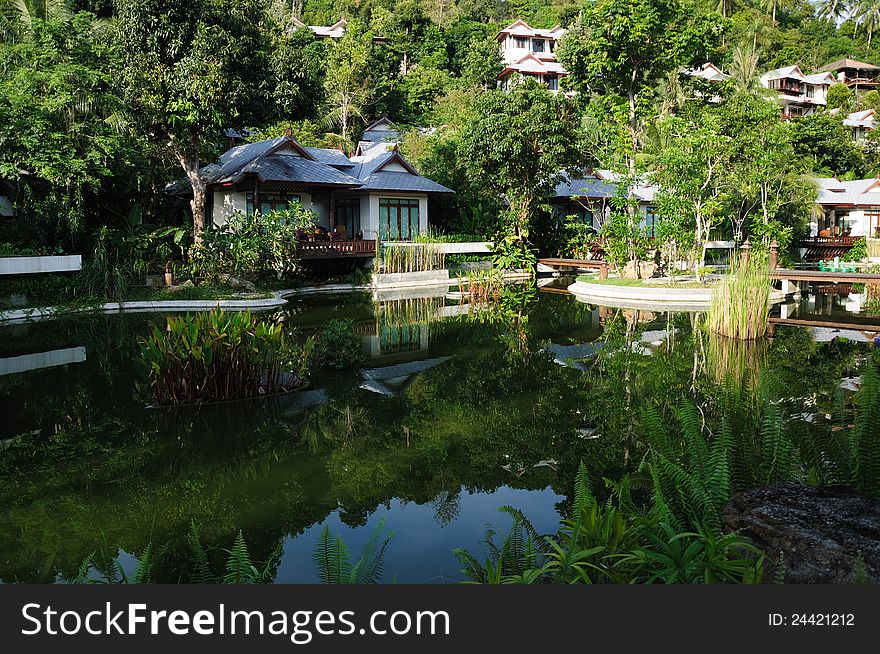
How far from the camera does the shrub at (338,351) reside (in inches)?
418

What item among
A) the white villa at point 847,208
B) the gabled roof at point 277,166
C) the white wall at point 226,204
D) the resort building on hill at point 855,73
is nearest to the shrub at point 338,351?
the gabled roof at point 277,166

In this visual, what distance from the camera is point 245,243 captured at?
20016mm

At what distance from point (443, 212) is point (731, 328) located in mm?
19421

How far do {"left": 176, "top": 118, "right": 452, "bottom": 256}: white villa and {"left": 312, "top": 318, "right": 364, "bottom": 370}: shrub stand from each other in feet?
39.6

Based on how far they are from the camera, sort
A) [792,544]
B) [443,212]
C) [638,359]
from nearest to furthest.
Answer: [792,544] < [638,359] < [443,212]

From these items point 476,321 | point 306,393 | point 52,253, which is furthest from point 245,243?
point 306,393

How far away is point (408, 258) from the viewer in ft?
77.5

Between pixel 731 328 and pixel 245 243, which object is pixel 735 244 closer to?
pixel 731 328

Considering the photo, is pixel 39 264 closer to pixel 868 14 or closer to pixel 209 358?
pixel 209 358

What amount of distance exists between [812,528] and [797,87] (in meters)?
63.9

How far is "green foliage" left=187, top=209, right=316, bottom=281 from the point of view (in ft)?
64.5

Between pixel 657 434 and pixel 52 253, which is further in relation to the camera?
pixel 52 253

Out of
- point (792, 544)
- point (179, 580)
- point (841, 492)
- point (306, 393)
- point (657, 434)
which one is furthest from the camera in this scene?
point (306, 393)

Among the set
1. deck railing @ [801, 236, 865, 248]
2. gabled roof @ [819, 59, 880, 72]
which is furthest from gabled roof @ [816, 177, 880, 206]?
gabled roof @ [819, 59, 880, 72]
